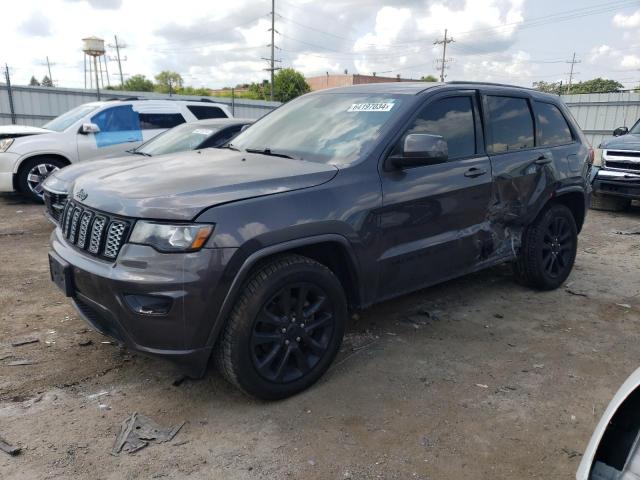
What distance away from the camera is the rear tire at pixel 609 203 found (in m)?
9.72

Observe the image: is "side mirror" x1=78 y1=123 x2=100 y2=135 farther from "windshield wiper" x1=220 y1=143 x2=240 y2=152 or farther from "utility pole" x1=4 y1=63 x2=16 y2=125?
"utility pole" x1=4 y1=63 x2=16 y2=125

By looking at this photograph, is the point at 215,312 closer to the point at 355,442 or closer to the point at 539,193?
the point at 355,442

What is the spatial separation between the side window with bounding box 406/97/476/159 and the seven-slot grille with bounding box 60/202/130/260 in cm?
205

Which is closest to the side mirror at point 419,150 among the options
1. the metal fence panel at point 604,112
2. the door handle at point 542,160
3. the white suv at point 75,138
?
the door handle at point 542,160

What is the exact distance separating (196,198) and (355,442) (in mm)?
1520

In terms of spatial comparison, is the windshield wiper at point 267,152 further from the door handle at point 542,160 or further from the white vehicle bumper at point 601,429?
the white vehicle bumper at point 601,429

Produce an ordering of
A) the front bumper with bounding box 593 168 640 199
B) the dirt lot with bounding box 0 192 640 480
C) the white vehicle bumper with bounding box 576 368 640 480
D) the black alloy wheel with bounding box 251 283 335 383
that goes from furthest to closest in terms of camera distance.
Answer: the front bumper with bounding box 593 168 640 199 < the black alloy wheel with bounding box 251 283 335 383 < the dirt lot with bounding box 0 192 640 480 < the white vehicle bumper with bounding box 576 368 640 480

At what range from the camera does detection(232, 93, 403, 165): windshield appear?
354 centimetres

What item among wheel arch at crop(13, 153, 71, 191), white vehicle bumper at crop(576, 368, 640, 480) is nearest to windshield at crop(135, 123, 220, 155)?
wheel arch at crop(13, 153, 71, 191)

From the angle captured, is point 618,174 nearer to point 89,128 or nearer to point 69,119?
point 89,128

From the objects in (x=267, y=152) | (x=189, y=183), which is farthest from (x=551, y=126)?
(x=189, y=183)

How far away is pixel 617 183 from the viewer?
30.2ft

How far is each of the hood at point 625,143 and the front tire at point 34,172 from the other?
9.60 m

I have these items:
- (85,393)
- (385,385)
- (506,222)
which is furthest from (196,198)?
(506,222)
